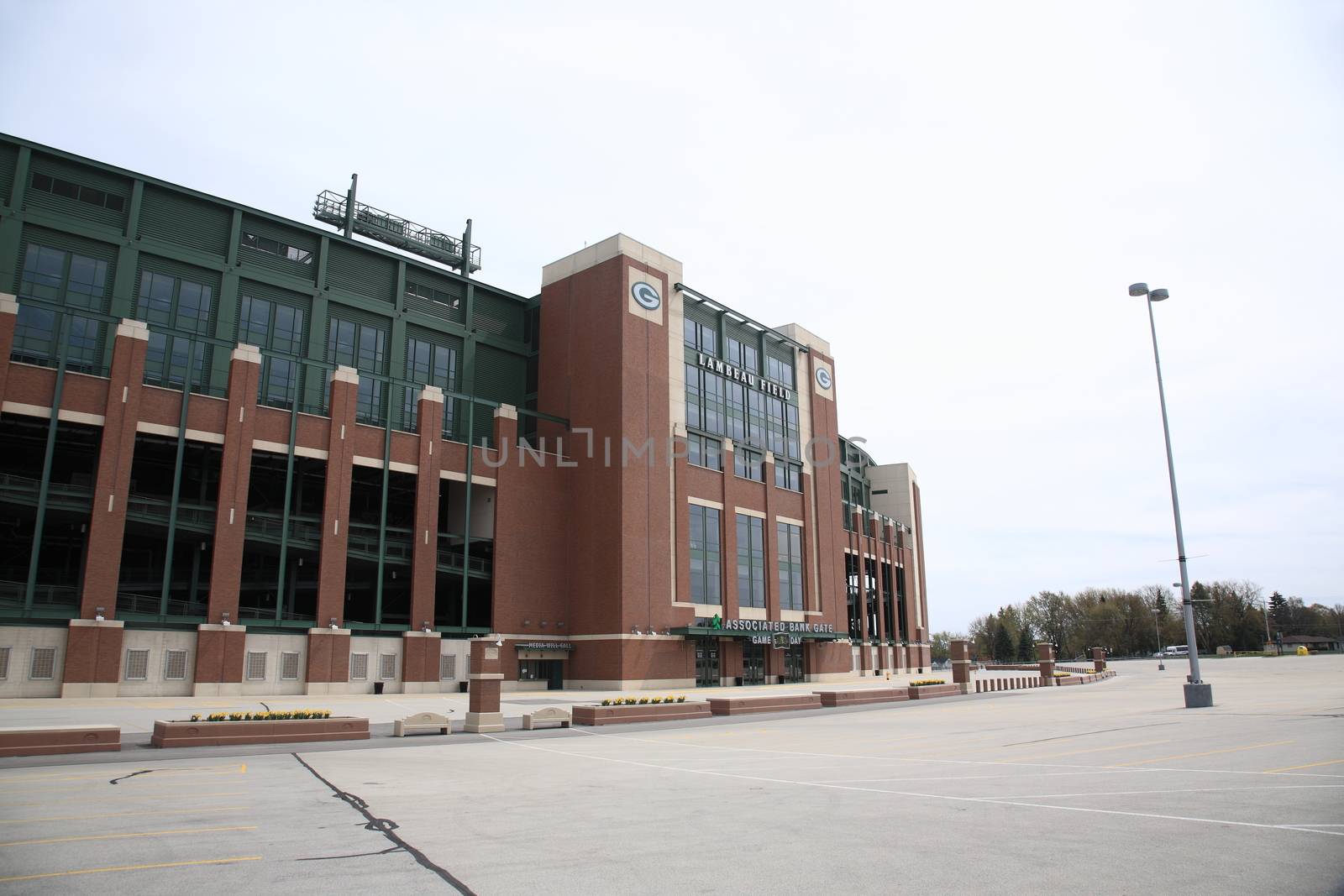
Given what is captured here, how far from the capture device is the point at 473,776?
642 inches

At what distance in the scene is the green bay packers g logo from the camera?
203 feet

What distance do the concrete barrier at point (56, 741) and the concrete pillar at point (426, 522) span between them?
96.6 ft

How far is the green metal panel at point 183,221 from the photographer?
4909cm

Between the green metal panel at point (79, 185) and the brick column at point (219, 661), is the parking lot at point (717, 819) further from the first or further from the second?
the green metal panel at point (79, 185)

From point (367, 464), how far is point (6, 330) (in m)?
17.9

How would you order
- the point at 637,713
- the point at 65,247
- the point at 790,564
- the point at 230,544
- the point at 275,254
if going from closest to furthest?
the point at 637,713 → the point at 230,544 → the point at 65,247 → the point at 275,254 → the point at 790,564

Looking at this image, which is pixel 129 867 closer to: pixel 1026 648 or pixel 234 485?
pixel 234 485

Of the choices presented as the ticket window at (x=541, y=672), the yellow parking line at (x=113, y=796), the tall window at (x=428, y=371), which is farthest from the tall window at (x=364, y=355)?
the yellow parking line at (x=113, y=796)

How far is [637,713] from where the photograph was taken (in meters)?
30.8

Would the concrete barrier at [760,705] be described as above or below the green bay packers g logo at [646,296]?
below

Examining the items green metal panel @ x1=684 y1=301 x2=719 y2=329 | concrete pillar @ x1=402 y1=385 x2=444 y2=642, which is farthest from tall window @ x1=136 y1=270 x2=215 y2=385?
green metal panel @ x1=684 y1=301 x2=719 y2=329

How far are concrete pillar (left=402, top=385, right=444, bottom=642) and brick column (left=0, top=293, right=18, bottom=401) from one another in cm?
2022

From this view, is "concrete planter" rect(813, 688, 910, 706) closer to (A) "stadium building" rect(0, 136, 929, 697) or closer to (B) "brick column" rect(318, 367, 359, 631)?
(A) "stadium building" rect(0, 136, 929, 697)

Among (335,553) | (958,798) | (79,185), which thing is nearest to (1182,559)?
(958,798)
